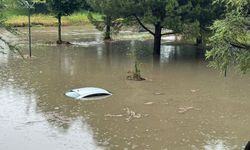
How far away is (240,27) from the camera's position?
A: 12.1 meters

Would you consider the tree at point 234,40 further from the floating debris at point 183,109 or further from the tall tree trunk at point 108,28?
the tall tree trunk at point 108,28

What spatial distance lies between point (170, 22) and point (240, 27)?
16.3 meters

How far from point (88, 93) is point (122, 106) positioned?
1834 millimetres

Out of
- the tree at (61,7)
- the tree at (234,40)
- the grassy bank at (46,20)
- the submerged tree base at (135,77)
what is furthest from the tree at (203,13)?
the grassy bank at (46,20)

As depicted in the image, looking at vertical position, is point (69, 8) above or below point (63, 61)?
above

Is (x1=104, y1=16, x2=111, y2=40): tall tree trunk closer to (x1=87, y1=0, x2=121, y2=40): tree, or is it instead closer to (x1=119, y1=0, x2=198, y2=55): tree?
(x1=87, y1=0, x2=121, y2=40): tree

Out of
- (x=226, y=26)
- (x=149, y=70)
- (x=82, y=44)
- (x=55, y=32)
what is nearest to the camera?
(x=226, y=26)

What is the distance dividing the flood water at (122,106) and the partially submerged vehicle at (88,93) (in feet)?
1.12

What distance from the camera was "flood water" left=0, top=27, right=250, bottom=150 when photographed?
15.0 metres

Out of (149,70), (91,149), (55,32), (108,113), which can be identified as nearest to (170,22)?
(149,70)

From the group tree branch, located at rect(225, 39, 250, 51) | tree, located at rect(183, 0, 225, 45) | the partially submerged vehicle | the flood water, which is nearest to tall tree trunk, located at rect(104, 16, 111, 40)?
the flood water

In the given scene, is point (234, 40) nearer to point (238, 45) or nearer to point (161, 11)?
point (238, 45)

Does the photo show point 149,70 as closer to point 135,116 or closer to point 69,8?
point 135,116

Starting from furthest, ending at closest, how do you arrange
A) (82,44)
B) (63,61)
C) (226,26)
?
1. (82,44)
2. (63,61)
3. (226,26)
